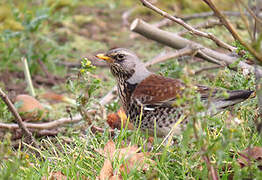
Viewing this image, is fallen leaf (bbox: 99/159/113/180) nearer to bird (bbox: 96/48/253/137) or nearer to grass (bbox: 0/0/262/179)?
grass (bbox: 0/0/262/179)

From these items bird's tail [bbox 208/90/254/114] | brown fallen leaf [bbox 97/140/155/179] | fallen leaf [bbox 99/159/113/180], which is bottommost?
fallen leaf [bbox 99/159/113/180]

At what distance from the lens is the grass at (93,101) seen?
2666 millimetres

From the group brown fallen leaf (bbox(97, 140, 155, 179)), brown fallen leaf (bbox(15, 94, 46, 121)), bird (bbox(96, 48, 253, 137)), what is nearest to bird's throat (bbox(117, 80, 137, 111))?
bird (bbox(96, 48, 253, 137))

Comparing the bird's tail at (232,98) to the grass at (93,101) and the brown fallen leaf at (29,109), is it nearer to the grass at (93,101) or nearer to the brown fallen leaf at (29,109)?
the grass at (93,101)

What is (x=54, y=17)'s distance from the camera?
6.75 meters

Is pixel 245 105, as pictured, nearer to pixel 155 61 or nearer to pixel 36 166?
pixel 155 61

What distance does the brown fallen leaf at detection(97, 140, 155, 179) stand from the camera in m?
2.98

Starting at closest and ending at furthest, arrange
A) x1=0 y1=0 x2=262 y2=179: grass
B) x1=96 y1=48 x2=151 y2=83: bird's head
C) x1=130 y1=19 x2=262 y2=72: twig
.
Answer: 1. x1=0 y1=0 x2=262 y2=179: grass
2. x1=96 y1=48 x2=151 y2=83: bird's head
3. x1=130 y1=19 x2=262 y2=72: twig

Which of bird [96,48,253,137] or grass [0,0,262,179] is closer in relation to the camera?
grass [0,0,262,179]

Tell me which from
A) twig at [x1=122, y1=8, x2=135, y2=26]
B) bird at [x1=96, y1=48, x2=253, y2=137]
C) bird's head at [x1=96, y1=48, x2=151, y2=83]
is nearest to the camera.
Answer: bird at [x1=96, y1=48, x2=253, y2=137]

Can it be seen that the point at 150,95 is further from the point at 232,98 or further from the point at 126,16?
the point at 126,16

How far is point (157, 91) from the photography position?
3895 mm

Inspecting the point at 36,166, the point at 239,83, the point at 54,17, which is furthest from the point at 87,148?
the point at 54,17

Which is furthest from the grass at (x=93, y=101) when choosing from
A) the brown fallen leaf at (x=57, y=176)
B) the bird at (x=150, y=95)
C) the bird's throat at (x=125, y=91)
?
the bird's throat at (x=125, y=91)
